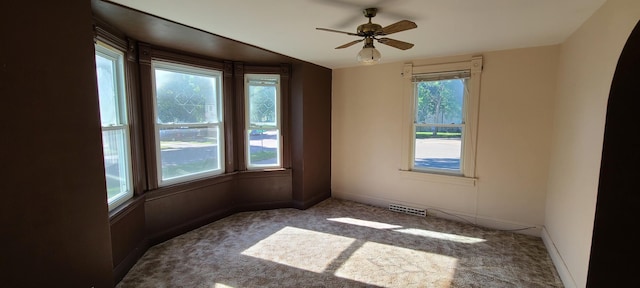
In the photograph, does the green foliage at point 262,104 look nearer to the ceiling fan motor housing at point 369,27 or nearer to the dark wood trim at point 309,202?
the dark wood trim at point 309,202

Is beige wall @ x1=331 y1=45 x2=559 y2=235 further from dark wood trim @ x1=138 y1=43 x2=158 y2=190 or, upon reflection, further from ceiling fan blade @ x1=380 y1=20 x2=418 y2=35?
dark wood trim @ x1=138 y1=43 x2=158 y2=190

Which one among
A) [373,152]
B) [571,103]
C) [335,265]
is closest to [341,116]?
[373,152]

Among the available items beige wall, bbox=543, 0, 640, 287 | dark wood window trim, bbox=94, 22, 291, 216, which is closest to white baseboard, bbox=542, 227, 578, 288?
beige wall, bbox=543, 0, 640, 287

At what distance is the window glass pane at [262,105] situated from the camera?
13.4ft

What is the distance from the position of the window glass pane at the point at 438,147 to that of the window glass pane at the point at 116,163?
3632mm

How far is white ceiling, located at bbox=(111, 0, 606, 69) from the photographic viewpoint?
2.02 metres

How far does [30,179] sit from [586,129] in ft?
12.1

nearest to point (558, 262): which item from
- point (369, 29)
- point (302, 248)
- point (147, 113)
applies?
point (302, 248)

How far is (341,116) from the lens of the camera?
4656 mm

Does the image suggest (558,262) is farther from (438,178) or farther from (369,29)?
(369,29)

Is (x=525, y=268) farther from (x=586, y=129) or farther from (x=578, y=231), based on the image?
(x=586, y=129)

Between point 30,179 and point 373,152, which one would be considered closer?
point 30,179

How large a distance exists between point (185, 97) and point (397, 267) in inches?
122

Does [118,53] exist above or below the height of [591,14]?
below
